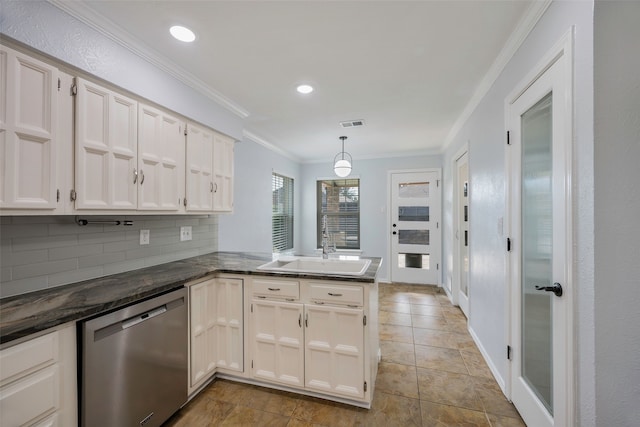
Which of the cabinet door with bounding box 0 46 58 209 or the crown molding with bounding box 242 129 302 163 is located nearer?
the cabinet door with bounding box 0 46 58 209

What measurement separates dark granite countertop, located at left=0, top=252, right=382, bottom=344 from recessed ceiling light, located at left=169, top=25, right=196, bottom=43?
1.60 metres

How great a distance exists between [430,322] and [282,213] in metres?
3.03

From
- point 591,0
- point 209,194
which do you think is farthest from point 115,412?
point 591,0

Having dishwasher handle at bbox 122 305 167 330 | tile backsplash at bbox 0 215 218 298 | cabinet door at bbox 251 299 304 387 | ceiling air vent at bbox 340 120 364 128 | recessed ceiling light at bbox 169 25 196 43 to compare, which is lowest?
cabinet door at bbox 251 299 304 387

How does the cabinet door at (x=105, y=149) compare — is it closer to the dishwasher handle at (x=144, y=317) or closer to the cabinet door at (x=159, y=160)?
the cabinet door at (x=159, y=160)

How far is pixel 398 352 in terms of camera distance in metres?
2.59

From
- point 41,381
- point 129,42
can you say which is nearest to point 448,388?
point 41,381

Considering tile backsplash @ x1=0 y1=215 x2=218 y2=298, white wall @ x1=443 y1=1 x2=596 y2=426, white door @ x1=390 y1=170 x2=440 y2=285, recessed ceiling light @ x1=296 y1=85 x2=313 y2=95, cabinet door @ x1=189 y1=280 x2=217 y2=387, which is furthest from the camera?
white door @ x1=390 y1=170 x2=440 y2=285

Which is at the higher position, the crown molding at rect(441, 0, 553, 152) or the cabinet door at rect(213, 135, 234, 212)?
the crown molding at rect(441, 0, 553, 152)

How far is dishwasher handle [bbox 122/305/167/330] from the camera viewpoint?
1.43 meters

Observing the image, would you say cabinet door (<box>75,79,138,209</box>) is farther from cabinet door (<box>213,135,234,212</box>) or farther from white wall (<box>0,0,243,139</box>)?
cabinet door (<box>213,135,234,212</box>)

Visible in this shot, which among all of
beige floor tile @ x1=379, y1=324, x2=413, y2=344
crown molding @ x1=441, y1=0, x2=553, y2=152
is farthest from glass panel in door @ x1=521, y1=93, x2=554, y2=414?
beige floor tile @ x1=379, y1=324, x2=413, y2=344

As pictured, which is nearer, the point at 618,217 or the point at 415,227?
the point at 618,217

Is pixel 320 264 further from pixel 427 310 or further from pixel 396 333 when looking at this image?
pixel 427 310
